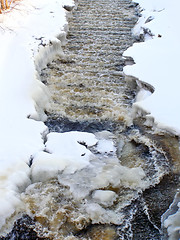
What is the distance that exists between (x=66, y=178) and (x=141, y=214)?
1.10 metres

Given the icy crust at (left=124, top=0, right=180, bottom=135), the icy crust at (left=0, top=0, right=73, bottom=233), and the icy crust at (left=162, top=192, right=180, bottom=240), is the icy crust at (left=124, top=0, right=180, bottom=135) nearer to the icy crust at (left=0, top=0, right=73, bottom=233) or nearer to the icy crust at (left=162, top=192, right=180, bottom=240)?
the icy crust at (left=162, top=192, right=180, bottom=240)

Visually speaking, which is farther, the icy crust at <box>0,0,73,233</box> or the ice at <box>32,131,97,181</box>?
the ice at <box>32,131,97,181</box>

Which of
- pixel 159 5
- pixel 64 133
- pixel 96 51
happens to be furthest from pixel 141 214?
pixel 159 5

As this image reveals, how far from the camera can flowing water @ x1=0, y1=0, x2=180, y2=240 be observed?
320 cm

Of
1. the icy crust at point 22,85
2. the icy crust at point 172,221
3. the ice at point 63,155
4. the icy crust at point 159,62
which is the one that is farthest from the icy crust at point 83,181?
the icy crust at point 159,62

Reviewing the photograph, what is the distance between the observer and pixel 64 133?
4676 millimetres

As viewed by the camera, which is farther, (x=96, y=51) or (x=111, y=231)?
(x=96, y=51)

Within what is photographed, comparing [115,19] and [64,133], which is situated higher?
[115,19]

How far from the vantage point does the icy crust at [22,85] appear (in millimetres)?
3639

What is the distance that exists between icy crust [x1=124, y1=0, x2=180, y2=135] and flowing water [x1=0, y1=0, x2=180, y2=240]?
0.76ft

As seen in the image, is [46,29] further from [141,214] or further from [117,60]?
[141,214]

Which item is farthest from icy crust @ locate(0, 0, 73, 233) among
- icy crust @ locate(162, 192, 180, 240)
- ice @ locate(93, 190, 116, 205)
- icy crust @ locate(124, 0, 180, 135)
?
icy crust @ locate(124, 0, 180, 135)

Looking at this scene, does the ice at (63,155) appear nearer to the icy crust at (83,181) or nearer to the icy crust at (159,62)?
the icy crust at (83,181)

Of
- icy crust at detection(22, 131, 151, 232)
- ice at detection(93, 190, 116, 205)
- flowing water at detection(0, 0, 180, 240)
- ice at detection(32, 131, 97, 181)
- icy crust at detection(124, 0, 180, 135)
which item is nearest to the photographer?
flowing water at detection(0, 0, 180, 240)
